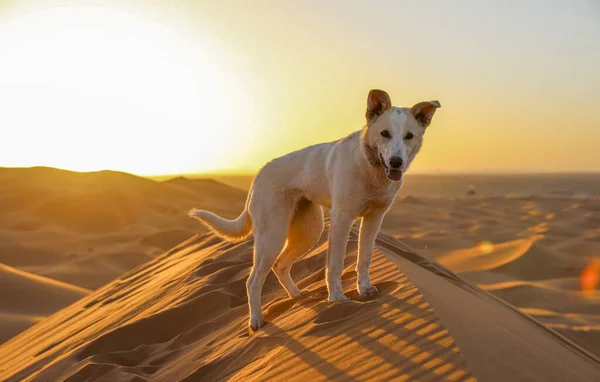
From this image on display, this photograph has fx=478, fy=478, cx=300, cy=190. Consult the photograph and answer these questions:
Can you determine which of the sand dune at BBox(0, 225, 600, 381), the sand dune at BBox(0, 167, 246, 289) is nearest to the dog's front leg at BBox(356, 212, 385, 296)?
the sand dune at BBox(0, 225, 600, 381)

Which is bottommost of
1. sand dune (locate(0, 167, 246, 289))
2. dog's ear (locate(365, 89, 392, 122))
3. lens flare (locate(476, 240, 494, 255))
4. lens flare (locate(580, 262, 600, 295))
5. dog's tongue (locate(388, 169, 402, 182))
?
lens flare (locate(476, 240, 494, 255))

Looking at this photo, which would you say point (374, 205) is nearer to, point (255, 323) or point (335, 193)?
point (335, 193)

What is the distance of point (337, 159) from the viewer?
12.0 feet

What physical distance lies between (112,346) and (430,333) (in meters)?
2.86

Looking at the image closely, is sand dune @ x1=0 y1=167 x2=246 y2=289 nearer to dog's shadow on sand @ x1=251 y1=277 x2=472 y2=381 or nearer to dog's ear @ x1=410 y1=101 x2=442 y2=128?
dog's shadow on sand @ x1=251 y1=277 x2=472 y2=381

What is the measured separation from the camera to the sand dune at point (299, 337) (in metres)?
2.34

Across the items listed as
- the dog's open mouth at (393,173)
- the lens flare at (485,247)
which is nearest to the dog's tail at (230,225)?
the dog's open mouth at (393,173)

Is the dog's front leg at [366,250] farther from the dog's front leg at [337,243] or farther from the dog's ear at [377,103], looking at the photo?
the dog's ear at [377,103]

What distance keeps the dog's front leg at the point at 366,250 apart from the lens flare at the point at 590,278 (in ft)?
19.1

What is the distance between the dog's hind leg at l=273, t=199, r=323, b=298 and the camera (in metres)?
4.16

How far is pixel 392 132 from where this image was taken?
128 inches

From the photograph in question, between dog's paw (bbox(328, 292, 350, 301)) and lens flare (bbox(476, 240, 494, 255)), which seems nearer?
dog's paw (bbox(328, 292, 350, 301))

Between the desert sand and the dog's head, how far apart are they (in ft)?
2.87

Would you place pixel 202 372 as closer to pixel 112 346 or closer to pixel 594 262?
pixel 112 346
